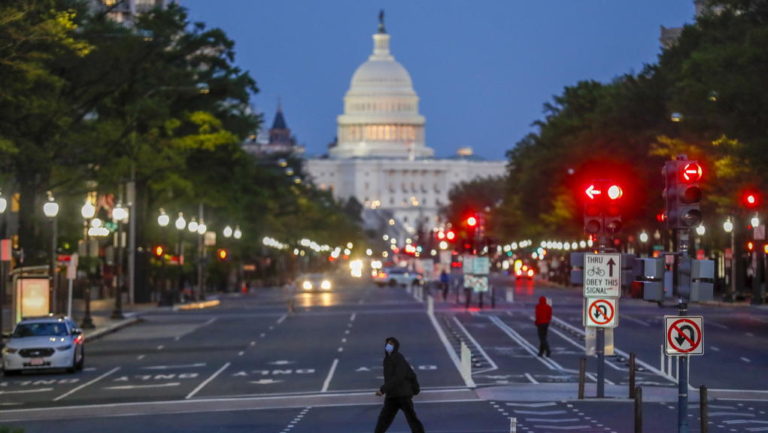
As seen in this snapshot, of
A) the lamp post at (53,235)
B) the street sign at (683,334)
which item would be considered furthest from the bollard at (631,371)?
the lamp post at (53,235)

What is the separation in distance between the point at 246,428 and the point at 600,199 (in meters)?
7.54

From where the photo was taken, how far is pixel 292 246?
157 m

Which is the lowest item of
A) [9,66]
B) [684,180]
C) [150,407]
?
[150,407]

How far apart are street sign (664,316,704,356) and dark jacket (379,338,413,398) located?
4191mm

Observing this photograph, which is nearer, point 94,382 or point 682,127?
point 94,382

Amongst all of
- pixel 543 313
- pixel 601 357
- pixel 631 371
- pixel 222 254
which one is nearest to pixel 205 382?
pixel 543 313

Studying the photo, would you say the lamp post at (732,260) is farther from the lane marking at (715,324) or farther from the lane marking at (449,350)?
the lane marking at (715,324)

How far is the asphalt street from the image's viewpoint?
29.2 meters

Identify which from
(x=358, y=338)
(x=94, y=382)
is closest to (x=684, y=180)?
(x=94, y=382)

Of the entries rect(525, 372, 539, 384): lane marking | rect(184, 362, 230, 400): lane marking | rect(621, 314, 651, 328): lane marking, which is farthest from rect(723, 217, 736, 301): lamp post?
rect(525, 372, 539, 384): lane marking

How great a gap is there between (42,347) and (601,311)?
15.1 m

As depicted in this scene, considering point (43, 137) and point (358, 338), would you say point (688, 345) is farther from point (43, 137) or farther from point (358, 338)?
point (43, 137)

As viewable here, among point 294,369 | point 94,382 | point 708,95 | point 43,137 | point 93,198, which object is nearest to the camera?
point 94,382

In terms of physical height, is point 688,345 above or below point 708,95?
below
